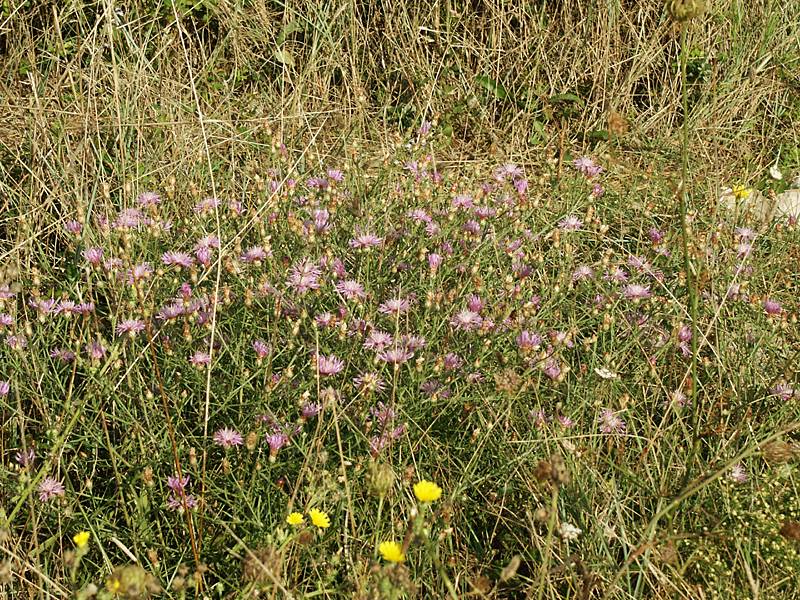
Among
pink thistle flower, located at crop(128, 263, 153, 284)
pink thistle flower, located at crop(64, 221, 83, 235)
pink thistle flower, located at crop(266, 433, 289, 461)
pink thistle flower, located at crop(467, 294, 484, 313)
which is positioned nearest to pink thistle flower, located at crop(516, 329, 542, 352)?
pink thistle flower, located at crop(467, 294, 484, 313)

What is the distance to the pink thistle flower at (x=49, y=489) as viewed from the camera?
203 cm

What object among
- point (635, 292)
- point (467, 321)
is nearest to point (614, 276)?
point (635, 292)

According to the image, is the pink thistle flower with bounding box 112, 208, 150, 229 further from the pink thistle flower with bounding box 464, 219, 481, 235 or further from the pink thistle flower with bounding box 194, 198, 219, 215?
the pink thistle flower with bounding box 464, 219, 481, 235

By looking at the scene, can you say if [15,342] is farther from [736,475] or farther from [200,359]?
[736,475]

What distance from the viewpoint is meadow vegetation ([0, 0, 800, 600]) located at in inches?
76.6

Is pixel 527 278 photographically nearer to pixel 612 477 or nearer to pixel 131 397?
A: pixel 612 477

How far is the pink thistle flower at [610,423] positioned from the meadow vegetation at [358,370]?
0.10 ft

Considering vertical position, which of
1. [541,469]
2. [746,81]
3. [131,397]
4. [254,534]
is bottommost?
[746,81]

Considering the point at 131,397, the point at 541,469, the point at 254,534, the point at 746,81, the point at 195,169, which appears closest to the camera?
the point at 541,469

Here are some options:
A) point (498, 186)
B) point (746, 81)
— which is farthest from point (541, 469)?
point (746, 81)

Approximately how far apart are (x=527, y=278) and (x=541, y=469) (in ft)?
3.71

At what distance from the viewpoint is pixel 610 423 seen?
2.22 m

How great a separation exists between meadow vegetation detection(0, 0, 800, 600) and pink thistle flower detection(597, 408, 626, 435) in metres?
0.03

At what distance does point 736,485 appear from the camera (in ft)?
7.02
